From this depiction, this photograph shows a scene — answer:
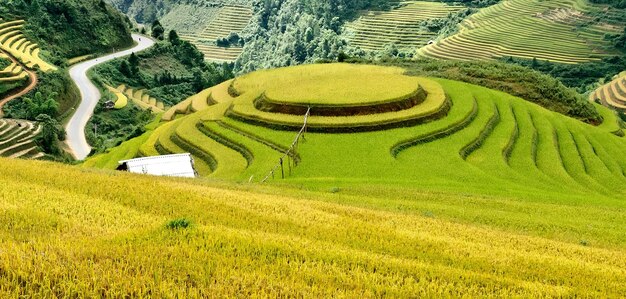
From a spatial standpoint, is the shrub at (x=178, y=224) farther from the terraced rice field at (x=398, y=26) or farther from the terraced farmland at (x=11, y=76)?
the terraced rice field at (x=398, y=26)

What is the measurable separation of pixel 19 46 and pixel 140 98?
15656 mm

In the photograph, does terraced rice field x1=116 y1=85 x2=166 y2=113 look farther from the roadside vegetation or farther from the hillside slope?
the hillside slope

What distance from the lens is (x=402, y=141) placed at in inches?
1128

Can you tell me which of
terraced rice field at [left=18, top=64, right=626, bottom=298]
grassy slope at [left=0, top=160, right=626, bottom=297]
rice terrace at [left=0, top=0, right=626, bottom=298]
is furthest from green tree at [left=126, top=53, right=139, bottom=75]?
grassy slope at [left=0, top=160, right=626, bottom=297]

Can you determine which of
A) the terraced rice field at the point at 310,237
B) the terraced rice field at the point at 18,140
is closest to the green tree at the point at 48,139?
the terraced rice field at the point at 18,140

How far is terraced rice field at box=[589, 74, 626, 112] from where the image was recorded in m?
66.1

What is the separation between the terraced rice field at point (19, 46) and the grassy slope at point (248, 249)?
51.7 m

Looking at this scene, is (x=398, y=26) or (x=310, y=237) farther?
(x=398, y=26)

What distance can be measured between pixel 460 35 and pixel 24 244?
99381 mm

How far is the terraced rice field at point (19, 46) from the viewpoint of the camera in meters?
57.4

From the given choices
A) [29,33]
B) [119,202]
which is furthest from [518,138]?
[29,33]

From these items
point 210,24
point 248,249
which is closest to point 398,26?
point 210,24

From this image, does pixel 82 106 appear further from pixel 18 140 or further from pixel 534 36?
pixel 534 36

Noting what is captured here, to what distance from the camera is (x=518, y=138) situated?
3253 centimetres
